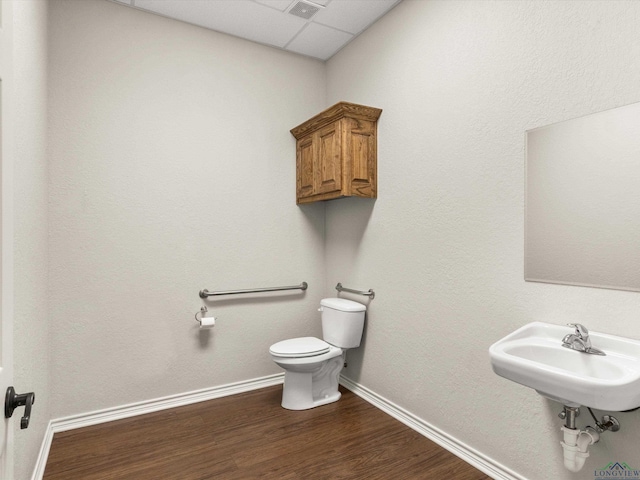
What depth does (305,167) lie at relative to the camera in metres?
2.99

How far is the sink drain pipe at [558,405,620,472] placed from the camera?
1.44 metres

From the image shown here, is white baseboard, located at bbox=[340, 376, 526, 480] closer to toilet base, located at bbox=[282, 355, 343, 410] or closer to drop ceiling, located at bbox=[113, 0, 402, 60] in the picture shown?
toilet base, located at bbox=[282, 355, 343, 410]

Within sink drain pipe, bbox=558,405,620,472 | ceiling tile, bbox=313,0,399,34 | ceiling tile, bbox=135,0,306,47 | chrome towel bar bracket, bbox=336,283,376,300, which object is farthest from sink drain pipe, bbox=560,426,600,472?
ceiling tile, bbox=135,0,306,47

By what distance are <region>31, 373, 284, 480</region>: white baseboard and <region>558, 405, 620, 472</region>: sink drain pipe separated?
206cm

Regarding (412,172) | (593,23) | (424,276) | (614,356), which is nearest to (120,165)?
(412,172)

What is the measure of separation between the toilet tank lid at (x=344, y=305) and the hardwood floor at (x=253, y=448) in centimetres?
67

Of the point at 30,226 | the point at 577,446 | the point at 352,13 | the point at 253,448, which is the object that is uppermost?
the point at 352,13

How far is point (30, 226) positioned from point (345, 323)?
Result: 1929mm

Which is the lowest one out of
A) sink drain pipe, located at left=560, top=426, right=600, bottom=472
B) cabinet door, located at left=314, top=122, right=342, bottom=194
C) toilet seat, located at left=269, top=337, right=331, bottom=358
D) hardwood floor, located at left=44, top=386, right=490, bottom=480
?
hardwood floor, located at left=44, top=386, right=490, bottom=480

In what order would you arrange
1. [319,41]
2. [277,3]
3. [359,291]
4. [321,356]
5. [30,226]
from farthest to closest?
[319,41] < [359,291] < [321,356] < [277,3] < [30,226]

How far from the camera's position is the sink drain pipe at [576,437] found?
1.44 m

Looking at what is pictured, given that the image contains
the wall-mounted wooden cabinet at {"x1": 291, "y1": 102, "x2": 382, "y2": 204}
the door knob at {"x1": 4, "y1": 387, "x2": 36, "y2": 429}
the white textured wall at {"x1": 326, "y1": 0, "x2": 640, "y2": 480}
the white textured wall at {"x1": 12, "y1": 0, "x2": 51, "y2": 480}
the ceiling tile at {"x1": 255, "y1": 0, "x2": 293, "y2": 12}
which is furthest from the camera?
the wall-mounted wooden cabinet at {"x1": 291, "y1": 102, "x2": 382, "y2": 204}

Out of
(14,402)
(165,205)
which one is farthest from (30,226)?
(14,402)

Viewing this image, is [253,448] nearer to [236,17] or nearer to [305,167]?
[305,167]
